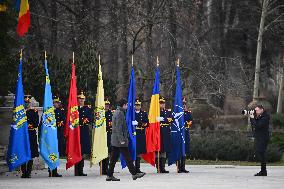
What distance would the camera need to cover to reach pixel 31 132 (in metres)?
21.0

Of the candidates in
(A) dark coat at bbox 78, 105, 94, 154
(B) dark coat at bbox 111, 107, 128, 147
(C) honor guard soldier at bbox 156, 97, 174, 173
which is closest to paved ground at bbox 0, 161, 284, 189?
(C) honor guard soldier at bbox 156, 97, 174, 173

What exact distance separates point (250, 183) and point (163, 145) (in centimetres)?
446

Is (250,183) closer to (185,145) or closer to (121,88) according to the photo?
(185,145)

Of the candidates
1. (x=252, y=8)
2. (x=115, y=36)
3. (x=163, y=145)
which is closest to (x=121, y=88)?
(x=115, y=36)

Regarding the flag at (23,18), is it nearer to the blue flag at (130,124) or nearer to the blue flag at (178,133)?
the blue flag at (130,124)

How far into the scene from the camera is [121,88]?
122ft

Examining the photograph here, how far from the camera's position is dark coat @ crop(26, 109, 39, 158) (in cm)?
2083

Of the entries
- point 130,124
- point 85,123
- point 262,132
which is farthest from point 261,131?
point 85,123

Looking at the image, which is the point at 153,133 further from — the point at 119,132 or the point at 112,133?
the point at 119,132

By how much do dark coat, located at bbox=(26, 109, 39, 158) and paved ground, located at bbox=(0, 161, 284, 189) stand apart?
67 centimetres

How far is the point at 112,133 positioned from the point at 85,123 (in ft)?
6.74

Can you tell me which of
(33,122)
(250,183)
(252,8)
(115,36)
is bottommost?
(250,183)

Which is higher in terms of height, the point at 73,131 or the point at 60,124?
the point at 60,124

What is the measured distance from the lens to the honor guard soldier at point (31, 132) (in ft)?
68.1
